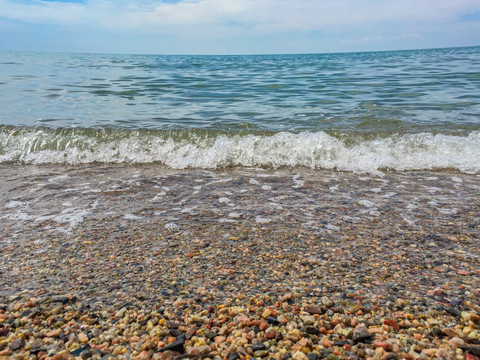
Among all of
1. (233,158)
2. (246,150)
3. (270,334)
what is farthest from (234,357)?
(246,150)

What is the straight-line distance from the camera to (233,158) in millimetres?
6688

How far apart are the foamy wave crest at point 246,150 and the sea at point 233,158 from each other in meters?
0.03

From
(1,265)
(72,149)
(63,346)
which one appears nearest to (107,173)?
(72,149)

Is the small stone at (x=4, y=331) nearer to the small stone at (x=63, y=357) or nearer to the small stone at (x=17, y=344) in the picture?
the small stone at (x=17, y=344)

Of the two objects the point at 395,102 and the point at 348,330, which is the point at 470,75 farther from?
the point at 348,330

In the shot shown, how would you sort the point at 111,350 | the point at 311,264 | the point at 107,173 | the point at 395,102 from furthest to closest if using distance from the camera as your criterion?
1. the point at 395,102
2. the point at 107,173
3. the point at 311,264
4. the point at 111,350

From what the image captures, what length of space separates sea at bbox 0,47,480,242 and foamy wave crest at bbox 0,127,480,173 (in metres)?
0.03

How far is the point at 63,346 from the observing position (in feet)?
6.81

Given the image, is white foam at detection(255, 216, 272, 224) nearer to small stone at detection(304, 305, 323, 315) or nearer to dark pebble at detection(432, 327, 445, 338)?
small stone at detection(304, 305, 323, 315)

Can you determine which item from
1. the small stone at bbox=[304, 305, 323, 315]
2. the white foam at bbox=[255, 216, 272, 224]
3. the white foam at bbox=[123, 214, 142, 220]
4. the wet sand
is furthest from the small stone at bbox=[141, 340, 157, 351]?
the white foam at bbox=[123, 214, 142, 220]

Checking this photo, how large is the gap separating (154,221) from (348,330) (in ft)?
7.86

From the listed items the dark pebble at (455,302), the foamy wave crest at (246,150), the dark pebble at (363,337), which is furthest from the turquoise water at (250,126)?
the dark pebble at (363,337)

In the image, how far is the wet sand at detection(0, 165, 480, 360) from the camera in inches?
81.7

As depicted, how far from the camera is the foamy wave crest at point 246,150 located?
20.7 ft
